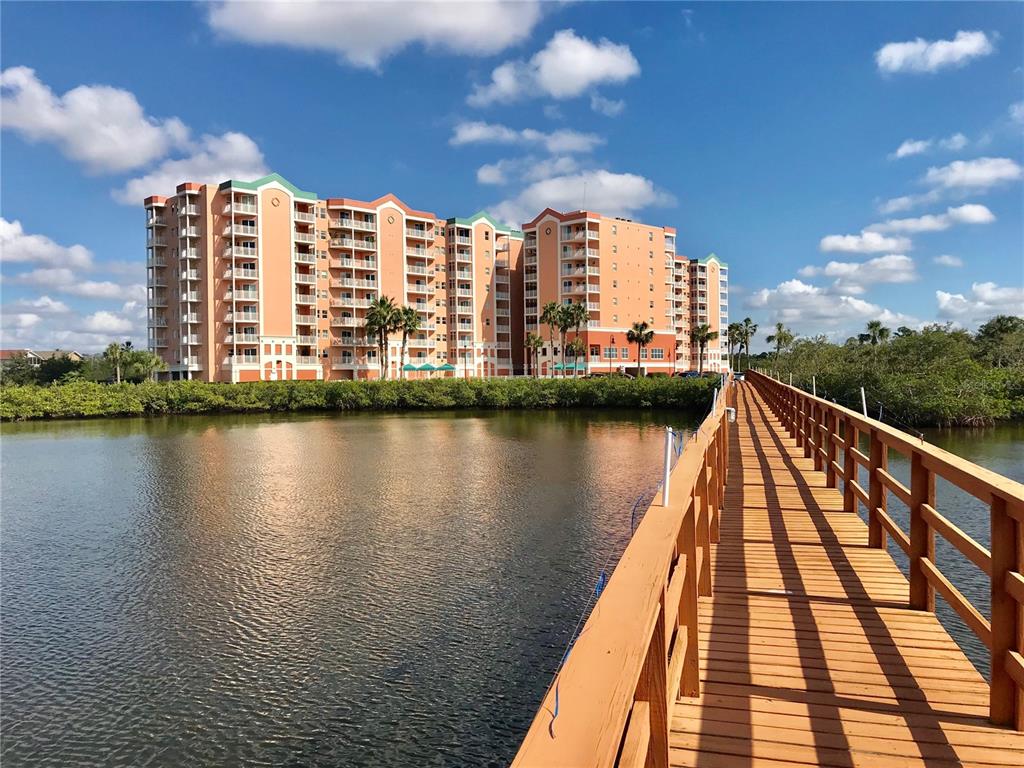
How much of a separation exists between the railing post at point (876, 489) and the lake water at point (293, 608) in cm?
419

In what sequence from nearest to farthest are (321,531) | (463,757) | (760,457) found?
(463,757), (760,457), (321,531)

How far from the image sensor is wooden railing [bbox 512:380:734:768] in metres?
1.51

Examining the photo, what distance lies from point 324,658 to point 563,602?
380cm

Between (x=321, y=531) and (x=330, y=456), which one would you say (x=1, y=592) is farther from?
(x=330, y=456)

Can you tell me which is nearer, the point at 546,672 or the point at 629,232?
the point at 546,672

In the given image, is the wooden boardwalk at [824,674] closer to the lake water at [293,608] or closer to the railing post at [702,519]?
the railing post at [702,519]

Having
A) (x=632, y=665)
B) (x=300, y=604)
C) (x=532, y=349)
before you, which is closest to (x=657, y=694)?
(x=632, y=665)

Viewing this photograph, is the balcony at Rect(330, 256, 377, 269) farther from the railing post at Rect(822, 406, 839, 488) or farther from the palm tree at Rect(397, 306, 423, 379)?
the railing post at Rect(822, 406, 839, 488)

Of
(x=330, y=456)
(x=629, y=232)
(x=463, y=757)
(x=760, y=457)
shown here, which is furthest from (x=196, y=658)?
(x=629, y=232)

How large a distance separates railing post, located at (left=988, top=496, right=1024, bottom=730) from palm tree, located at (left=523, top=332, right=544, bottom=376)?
71706 millimetres

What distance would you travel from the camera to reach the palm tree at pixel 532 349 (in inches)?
2953

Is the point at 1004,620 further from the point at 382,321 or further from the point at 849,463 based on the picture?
the point at 382,321

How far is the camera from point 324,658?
9320 millimetres

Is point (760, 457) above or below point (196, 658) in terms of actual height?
above
